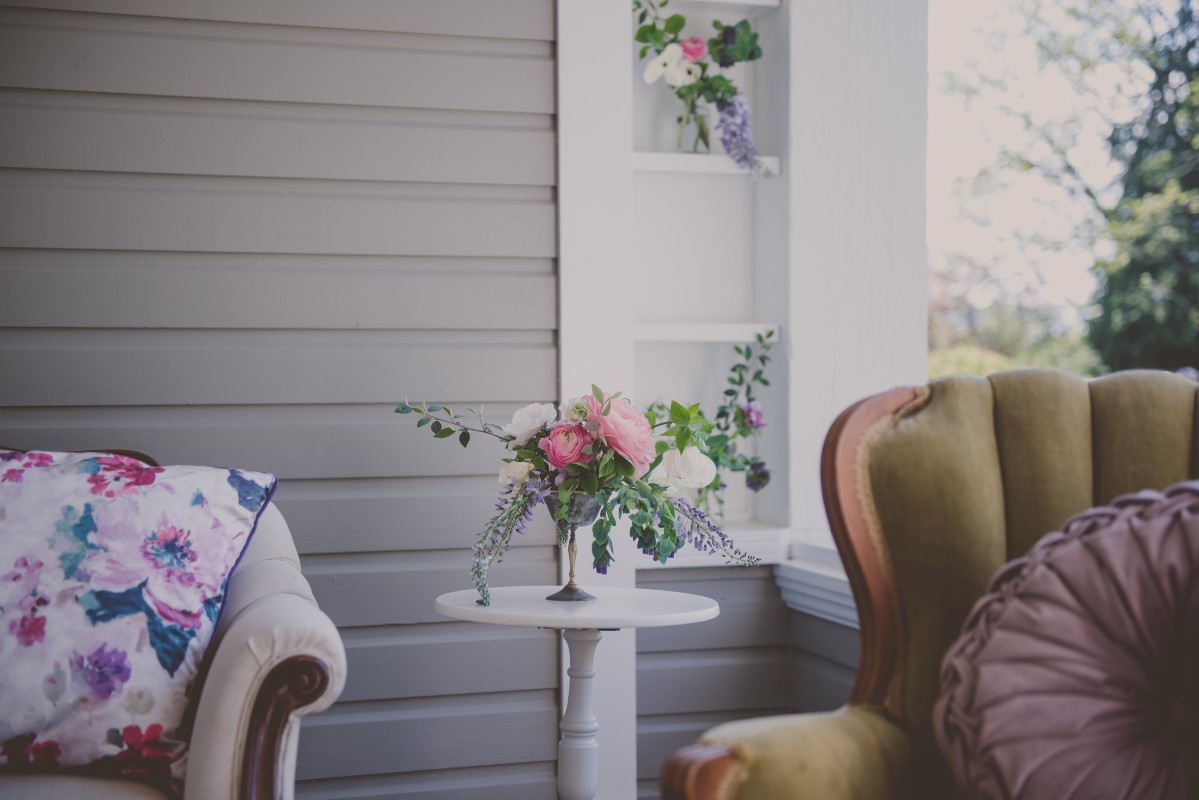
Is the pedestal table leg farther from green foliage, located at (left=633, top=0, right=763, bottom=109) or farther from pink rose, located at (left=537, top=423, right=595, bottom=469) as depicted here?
green foliage, located at (left=633, top=0, right=763, bottom=109)

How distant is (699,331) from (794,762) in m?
1.47

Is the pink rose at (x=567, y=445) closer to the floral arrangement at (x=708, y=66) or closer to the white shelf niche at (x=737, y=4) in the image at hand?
the floral arrangement at (x=708, y=66)

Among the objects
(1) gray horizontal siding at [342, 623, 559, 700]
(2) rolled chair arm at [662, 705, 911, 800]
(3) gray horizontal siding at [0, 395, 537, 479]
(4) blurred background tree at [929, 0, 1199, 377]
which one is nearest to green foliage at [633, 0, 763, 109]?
Result: (3) gray horizontal siding at [0, 395, 537, 479]

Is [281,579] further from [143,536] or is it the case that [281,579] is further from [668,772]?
[668,772]

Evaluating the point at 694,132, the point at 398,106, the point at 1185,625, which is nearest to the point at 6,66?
the point at 398,106

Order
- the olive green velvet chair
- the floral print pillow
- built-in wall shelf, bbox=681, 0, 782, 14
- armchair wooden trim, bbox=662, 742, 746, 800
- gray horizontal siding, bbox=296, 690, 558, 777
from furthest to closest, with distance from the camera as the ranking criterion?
built-in wall shelf, bbox=681, 0, 782, 14 → gray horizontal siding, bbox=296, 690, 558, 777 → the floral print pillow → the olive green velvet chair → armchair wooden trim, bbox=662, 742, 746, 800

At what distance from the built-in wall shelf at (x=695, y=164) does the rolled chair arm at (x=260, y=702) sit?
4.64 feet

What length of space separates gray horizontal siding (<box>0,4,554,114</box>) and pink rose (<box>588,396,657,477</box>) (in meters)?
0.80

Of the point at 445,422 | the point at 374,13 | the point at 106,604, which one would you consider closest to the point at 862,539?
the point at 445,422

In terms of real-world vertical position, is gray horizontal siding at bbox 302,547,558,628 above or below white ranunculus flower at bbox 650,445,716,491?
below

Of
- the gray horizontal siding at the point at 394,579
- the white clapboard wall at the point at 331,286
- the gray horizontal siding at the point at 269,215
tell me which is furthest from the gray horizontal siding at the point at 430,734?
the gray horizontal siding at the point at 269,215

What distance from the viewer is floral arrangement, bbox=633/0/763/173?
2.42 metres

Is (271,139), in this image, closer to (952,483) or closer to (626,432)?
(626,432)

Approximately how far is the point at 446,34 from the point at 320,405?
0.80m
